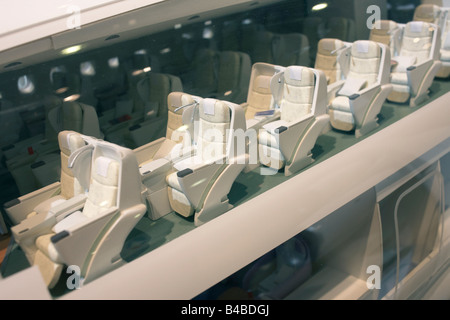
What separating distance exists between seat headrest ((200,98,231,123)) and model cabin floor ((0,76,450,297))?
1.57 ft

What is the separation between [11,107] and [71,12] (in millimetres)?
823

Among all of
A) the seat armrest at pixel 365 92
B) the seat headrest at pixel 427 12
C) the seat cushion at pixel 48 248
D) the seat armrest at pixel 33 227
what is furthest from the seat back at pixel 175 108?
the seat headrest at pixel 427 12

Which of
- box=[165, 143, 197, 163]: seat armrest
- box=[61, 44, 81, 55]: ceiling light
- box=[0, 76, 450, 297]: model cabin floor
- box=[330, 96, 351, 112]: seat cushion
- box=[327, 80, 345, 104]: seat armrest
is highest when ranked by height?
box=[61, 44, 81, 55]: ceiling light

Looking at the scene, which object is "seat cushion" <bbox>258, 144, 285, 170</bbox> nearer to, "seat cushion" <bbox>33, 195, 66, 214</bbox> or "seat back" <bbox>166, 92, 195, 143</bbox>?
"seat back" <bbox>166, 92, 195, 143</bbox>

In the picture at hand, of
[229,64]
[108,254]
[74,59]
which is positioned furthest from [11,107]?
[229,64]

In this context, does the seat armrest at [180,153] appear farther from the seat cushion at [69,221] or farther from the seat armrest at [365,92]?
the seat armrest at [365,92]

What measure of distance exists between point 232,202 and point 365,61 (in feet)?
5.53

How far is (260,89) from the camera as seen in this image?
3365 millimetres

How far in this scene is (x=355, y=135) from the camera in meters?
3.24

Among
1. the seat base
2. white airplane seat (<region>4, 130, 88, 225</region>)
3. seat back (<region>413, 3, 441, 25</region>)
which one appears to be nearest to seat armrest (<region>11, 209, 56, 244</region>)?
white airplane seat (<region>4, 130, 88, 225</region>)

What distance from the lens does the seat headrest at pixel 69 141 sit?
245cm

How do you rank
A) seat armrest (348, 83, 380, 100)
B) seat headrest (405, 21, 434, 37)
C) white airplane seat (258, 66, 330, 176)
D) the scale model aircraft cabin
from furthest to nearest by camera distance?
seat headrest (405, 21, 434, 37)
seat armrest (348, 83, 380, 100)
white airplane seat (258, 66, 330, 176)
the scale model aircraft cabin

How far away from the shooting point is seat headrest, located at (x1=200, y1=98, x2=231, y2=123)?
8.66ft
